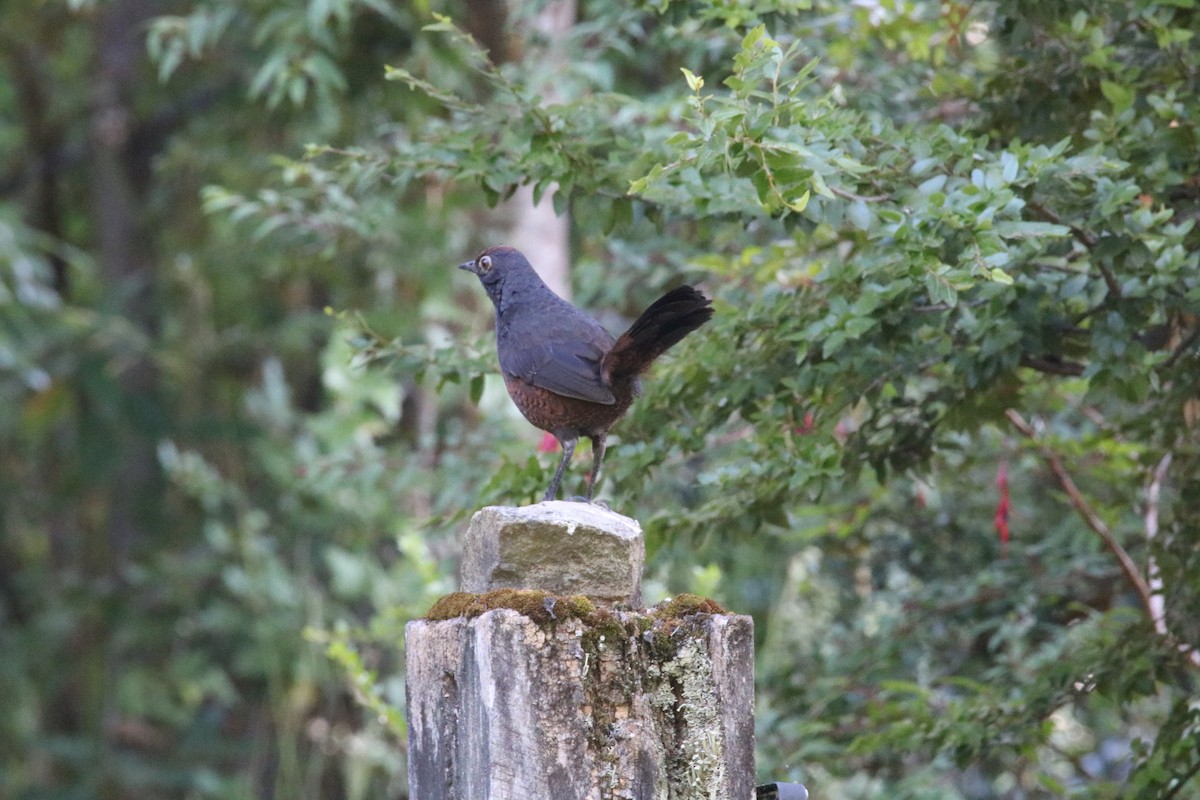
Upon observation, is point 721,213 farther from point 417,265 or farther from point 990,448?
point 417,265

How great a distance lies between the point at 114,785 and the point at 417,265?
4778mm

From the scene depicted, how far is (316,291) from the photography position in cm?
1122

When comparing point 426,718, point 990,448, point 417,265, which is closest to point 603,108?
point 990,448

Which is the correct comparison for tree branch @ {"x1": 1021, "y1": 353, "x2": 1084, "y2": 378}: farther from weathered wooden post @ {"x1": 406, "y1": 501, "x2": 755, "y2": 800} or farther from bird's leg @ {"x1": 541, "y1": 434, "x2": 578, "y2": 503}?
weathered wooden post @ {"x1": 406, "y1": 501, "x2": 755, "y2": 800}

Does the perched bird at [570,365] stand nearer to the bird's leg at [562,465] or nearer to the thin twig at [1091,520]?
the bird's leg at [562,465]

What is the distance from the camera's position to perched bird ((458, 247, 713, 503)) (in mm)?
3359

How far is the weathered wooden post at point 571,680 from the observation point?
225 cm

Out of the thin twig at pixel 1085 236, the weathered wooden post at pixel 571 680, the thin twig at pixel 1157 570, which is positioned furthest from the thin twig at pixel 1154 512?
the weathered wooden post at pixel 571 680

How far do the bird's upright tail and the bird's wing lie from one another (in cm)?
4

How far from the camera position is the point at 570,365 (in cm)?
348

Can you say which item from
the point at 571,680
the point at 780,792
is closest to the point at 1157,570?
the point at 780,792

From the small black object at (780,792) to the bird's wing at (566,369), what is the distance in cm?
112

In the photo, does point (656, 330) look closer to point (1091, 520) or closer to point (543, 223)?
point (1091, 520)

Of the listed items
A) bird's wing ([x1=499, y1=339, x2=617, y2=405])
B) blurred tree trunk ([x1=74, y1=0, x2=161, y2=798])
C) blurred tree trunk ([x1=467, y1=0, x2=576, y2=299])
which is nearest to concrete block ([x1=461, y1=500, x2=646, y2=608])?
bird's wing ([x1=499, y1=339, x2=617, y2=405])
